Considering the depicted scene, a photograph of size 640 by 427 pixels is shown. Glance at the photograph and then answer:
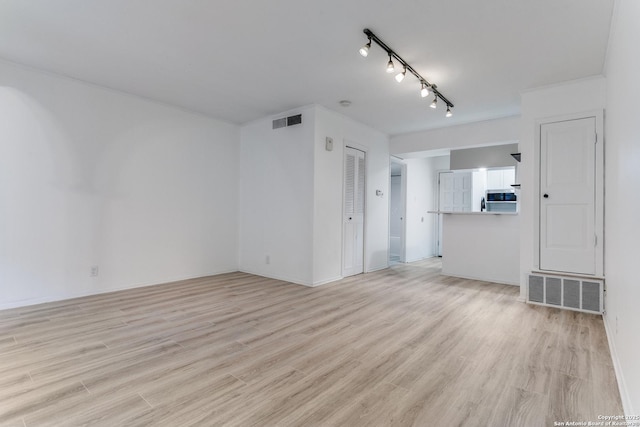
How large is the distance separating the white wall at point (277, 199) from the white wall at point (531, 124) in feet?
9.20

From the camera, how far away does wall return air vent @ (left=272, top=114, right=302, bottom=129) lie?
15.6 ft

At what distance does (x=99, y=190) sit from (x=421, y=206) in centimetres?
655

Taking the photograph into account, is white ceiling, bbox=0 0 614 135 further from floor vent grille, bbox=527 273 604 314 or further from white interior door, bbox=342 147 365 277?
floor vent grille, bbox=527 273 604 314

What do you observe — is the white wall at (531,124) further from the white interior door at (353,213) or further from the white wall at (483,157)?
the white interior door at (353,213)

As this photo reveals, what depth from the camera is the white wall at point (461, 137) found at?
16.3ft

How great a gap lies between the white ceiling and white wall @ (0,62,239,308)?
370 millimetres

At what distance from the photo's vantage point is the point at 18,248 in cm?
342

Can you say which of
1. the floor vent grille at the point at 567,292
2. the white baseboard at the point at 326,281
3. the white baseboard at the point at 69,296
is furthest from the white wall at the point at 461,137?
the white baseboard at the point at 69,296

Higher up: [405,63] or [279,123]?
[405,63]

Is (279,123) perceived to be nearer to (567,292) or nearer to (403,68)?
(403,68)

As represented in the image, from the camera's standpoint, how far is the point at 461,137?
5.41 m

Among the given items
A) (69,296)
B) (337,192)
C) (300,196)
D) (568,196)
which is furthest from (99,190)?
(568,196)

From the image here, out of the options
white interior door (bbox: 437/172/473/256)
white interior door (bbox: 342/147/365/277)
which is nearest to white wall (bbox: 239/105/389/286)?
white interior door (bbox: 342/147/365/277)

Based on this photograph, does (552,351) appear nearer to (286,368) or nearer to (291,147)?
(286,368)
